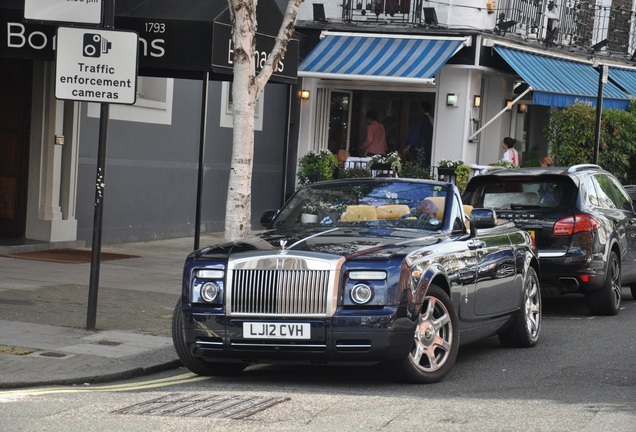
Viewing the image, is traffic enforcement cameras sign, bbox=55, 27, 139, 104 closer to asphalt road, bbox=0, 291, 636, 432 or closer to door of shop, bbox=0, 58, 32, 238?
asphalt road, bbox=0, 291, 636, 432

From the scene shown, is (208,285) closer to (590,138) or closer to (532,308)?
(532,308)

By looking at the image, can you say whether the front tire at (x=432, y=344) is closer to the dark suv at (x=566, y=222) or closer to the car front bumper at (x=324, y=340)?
the car front bumper at (x=324, y=340)

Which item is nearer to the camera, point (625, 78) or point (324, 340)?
point (324, 340)

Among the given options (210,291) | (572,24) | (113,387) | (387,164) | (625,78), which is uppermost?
(572,24)

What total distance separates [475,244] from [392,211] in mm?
738

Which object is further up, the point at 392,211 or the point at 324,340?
the point at 392,211

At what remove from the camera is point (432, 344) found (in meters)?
9.16

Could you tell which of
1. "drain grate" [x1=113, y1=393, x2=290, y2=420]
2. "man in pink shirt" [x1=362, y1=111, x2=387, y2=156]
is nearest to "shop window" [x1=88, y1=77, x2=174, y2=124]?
"man in pink shirt" [x1=362, y1=111, x2=387, y2=156]

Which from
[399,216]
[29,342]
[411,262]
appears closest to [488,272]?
[399,216]

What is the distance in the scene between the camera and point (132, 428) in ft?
23.4

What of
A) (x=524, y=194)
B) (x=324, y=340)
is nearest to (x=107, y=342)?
(x=324, y=340)

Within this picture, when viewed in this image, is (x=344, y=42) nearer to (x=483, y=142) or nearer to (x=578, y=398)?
(x=483, y=142)

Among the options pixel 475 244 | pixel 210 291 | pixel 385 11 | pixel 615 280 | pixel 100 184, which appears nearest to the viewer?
pixel 210 291

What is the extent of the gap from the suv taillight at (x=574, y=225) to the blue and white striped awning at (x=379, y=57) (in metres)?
10.0
